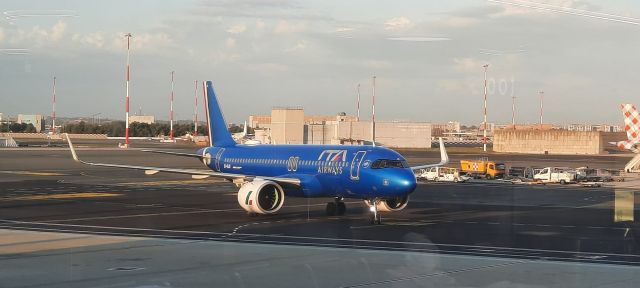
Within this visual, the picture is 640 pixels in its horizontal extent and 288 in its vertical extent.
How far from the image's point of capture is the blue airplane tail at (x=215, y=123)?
163 feet

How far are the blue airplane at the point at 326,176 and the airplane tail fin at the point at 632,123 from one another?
25.2 metres

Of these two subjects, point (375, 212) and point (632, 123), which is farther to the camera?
point (632, 123)

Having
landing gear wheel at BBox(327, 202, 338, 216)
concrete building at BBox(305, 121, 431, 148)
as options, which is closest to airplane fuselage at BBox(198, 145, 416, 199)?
landing gear wheel at BBox(327, 202, 338, 216)

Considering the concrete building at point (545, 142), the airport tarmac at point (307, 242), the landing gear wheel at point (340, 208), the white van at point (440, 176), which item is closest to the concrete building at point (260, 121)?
the white van at point (440, 176)

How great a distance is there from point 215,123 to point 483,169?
3437cm

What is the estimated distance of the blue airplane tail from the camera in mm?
49594

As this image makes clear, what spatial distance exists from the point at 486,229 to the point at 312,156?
10.1 meters

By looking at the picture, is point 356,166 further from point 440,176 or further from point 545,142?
point 545,142

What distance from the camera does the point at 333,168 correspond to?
1523 inches

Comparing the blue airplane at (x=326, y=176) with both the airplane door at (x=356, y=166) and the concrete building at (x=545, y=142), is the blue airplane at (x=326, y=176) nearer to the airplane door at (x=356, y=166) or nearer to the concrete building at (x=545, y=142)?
the airplane door at (x=356, y=166)

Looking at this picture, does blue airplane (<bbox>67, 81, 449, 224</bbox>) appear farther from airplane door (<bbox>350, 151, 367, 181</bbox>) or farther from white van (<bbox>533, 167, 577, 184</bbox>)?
white van (<bbox>533, 167, 577, 184</bbox>)

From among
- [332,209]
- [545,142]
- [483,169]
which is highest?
→ [545,142]

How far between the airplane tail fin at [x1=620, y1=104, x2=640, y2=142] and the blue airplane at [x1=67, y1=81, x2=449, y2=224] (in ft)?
82.6

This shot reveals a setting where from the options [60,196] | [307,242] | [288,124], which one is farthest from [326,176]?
[288,124]
